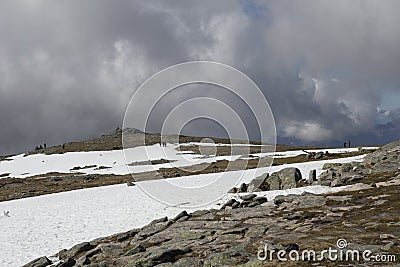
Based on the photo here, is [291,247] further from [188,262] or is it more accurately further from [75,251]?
[75,251]

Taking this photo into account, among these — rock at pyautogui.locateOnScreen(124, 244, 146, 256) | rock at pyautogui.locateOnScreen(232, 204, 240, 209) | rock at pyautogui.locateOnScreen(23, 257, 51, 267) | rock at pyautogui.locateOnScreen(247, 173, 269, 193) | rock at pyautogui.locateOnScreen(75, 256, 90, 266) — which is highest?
rock at pyautogui.locateOnScreen(247, 173, 269, 193)

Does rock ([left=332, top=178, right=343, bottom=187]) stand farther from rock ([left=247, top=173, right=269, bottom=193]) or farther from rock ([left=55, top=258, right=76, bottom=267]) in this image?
rock ([left=55, top=258, right=76, bottom=267])

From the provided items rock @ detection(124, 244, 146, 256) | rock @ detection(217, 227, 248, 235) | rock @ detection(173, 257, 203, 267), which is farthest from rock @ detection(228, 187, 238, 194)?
rock @ detection(173, 257, 203, 267)

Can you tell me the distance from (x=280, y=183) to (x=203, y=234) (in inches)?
811

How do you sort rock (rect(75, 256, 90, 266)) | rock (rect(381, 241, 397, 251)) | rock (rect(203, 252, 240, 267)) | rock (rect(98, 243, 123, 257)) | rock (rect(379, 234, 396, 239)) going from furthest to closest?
rock (rect(98, 243, 123, 257)), rock (rect(75, 256, 90, 266)), rock (rect(379, 234, 396, 239)), rock (rect(203, 252, 240, 267)), rock (rect(381, 241, 397, 251))

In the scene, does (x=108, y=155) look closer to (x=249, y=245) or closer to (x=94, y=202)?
(x=94, y=202)

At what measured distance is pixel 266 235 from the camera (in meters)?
19.5

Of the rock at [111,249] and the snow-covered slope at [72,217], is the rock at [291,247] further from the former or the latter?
the snow-covered slope at [72,217]

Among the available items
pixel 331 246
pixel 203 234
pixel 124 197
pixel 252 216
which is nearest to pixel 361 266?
pixel 331 246

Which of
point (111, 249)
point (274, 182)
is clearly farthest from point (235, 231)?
point (274, 182)

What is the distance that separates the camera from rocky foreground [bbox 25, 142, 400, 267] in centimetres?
1581

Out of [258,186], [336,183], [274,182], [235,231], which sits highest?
[336,183]

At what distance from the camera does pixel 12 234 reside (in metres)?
30.0

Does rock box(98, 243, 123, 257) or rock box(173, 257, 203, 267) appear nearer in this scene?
rock box(173, 257, 203, 267)
